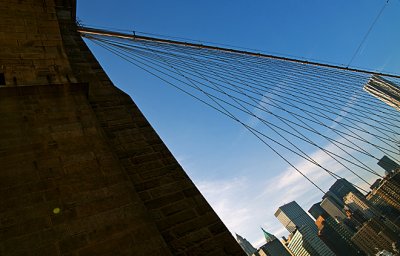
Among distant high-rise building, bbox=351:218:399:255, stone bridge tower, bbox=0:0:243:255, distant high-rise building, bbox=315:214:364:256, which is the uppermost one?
distant high-rise building, bbox=315:214:364:256

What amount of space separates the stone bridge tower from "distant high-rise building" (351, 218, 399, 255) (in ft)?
508

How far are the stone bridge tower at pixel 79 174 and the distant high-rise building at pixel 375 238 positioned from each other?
154746 millimetres

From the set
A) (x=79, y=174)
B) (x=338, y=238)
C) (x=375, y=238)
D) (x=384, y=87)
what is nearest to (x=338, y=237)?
(x=338, y=238)

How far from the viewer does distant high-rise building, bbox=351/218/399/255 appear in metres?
135

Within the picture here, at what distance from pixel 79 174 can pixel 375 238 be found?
6642 inches

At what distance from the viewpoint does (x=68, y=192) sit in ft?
13.4

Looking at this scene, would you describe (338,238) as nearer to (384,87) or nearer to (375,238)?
(375,238)

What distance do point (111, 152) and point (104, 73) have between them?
3.06 metres

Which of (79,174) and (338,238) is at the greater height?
(338,238)

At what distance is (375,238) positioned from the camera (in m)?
142

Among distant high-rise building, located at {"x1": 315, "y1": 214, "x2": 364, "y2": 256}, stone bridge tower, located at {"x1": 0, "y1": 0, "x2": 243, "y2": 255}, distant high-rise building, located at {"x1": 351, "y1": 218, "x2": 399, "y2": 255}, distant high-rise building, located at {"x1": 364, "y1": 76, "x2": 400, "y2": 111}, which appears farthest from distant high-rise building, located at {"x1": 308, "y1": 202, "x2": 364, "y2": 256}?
Answer: stone bridge tower, located at {"x1": 0, "y1": 0, "x2": 243, "y2": 255}

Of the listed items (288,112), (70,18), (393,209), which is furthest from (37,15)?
(393,209)

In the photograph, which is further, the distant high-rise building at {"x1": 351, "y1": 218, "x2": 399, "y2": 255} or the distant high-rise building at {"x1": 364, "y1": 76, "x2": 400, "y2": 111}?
the distant high-rise building at {"x1": 351, "y1": 218, "x2": 399, "y2": 255}

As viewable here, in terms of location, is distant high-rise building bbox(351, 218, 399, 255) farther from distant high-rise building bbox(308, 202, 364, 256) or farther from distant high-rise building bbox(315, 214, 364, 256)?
distant high-rise building bbox(308, 202, 364, 256)
